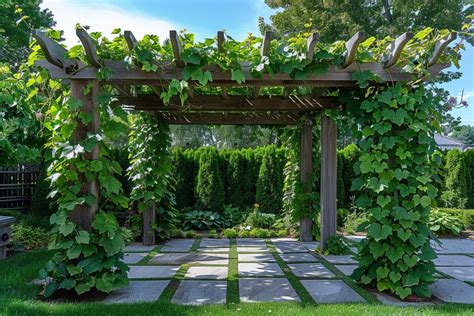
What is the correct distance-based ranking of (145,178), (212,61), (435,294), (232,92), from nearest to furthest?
(212,61) < (435,294) < (232,92) < (145,178)

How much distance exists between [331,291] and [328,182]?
1.99 metres

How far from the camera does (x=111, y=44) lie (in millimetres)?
3131

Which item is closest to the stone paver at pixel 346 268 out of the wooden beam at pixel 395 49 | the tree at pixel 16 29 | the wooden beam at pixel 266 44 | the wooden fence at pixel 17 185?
the wooden beam at pixel 395 49

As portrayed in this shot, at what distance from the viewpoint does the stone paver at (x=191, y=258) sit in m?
4.61

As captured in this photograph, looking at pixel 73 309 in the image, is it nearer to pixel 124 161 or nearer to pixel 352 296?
pixel 352 296

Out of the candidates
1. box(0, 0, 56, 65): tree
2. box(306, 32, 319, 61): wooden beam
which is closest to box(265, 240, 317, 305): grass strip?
box(306, 32, 319, 61): wooden beam

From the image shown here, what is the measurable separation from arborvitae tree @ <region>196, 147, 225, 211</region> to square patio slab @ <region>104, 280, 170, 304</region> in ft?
14.2

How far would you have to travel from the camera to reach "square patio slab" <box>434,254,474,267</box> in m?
4.58

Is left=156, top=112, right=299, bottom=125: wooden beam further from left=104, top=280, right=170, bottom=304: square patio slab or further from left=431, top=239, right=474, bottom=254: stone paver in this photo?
left=104, top=280, right=170, bottom=304: square patio slab

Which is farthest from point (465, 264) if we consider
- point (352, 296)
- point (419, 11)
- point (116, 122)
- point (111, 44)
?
point (419, 11)

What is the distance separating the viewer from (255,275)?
393 cm

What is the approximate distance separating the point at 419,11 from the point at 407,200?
37.3 feet

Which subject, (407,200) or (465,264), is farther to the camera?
(465,264)

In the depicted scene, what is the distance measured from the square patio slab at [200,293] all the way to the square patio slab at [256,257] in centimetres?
112
